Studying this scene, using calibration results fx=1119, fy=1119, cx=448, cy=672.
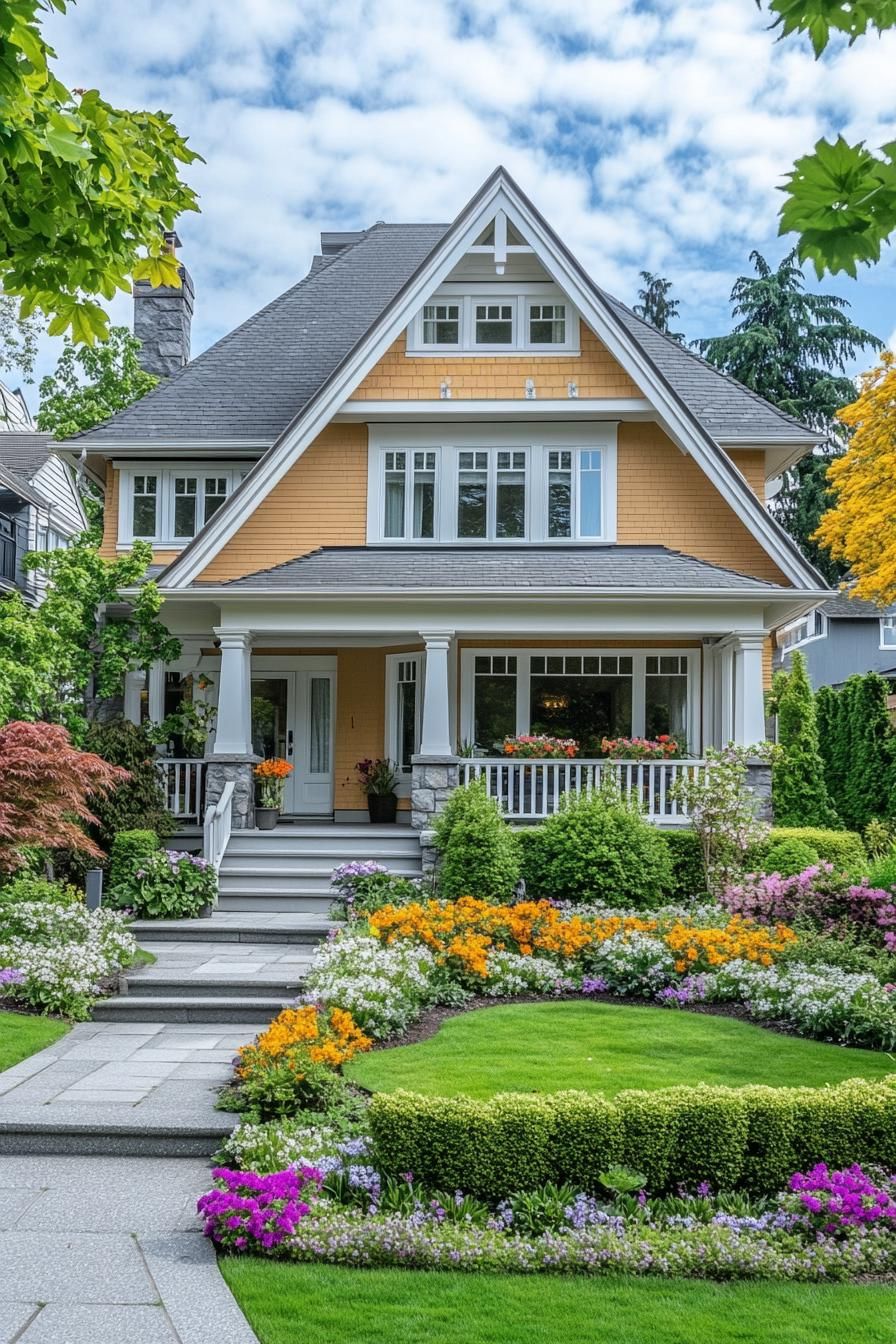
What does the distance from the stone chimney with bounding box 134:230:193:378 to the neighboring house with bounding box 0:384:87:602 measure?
3862 mm

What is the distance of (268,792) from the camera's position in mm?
15328

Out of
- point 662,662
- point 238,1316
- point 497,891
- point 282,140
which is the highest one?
point 282,140

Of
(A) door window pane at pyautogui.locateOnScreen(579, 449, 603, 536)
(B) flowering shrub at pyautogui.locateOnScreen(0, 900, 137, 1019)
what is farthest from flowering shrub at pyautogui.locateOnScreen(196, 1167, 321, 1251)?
(A) door window pane at pyautogui.locateOnScreen(579, 449, 603, 536)

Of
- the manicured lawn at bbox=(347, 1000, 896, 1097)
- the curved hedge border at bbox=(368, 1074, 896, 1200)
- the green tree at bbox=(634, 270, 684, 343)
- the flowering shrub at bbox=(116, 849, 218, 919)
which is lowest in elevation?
the manicured lawn at bbox=(347, 1000, 896, 1097)

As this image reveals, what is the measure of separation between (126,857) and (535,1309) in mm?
9198

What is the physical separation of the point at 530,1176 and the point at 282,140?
767cm

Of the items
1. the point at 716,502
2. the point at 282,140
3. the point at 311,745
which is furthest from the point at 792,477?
the point at 282,140

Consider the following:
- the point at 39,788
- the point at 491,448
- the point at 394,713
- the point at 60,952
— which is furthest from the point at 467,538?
the point at 60,952

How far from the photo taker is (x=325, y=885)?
44.6 ft

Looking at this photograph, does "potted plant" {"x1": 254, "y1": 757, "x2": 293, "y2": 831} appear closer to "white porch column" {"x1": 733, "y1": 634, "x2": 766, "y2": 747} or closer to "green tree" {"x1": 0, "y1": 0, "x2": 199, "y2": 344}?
"white porch column" {"x1": 733, "y1": 634, "x2": 766, "y2": 747}

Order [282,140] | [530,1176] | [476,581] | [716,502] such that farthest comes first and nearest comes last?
[716,502], [476,581], [282,140], [530,1176]

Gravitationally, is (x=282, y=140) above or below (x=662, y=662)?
above

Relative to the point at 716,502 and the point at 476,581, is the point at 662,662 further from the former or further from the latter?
the point at 476,581

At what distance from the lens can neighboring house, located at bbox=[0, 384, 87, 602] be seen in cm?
2859
